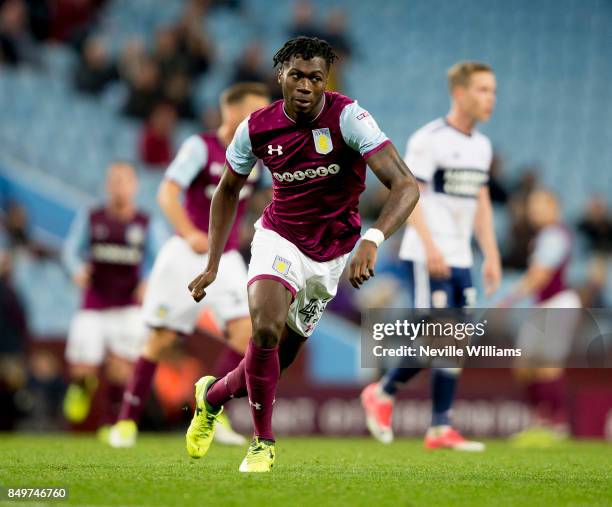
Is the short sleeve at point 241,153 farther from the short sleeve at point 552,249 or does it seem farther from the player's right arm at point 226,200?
the short sleeve at point 552,249

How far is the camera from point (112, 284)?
10234mm

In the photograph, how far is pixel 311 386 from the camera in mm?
11609

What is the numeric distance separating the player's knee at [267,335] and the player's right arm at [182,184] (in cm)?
246

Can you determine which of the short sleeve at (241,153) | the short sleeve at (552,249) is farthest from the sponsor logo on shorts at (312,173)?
the short sleeve at (552,249)

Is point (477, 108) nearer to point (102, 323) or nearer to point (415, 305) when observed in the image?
point (415, 305)

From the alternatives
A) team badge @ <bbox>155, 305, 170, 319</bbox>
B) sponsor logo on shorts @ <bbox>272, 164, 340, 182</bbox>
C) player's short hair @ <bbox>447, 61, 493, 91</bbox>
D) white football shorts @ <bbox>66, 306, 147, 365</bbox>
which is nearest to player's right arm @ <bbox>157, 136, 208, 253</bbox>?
team badge @ <bbox>155, 305, 170, 319</bbox>

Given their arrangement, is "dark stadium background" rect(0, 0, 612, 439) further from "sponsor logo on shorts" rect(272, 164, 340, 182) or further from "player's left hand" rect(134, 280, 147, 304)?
"sponsor logo on shorts" rect(272, 164, 340, 182)

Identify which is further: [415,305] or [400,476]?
[415,305]

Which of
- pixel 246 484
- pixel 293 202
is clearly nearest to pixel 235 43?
pixel 293 202

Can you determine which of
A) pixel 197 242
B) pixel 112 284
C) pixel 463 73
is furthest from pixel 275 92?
pixel 197 242

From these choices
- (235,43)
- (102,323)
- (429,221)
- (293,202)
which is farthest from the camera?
(235,43)

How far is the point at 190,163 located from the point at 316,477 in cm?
315

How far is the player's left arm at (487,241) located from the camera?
8.08 m

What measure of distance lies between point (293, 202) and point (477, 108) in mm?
2792
